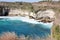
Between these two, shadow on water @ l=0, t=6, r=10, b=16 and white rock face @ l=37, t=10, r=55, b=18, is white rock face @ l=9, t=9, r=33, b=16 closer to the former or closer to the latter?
shadow on water @ l=0, t=6, r=10, b=16

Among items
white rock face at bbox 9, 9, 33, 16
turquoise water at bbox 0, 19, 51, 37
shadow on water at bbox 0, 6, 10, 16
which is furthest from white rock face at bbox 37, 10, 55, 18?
shadow on water at bbox 0, 6, 10, 16

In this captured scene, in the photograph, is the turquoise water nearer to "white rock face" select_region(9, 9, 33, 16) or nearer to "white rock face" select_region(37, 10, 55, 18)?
"white rock face" select_region(37, 10, 55, 18)

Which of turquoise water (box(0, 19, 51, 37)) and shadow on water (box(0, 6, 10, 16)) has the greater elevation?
shadow on water (box(0, 6, 10, 16))

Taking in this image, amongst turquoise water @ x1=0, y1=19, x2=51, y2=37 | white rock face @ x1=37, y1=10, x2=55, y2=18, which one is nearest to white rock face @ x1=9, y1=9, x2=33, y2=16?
white rock face @ x1=37, y1=10, x2=55, y2=18

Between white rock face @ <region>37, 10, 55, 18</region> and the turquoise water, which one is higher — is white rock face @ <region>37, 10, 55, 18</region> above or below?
above

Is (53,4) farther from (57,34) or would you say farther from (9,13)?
(57,34)

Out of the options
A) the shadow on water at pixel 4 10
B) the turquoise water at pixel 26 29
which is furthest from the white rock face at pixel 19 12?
the turquoise water at pixel 26 29

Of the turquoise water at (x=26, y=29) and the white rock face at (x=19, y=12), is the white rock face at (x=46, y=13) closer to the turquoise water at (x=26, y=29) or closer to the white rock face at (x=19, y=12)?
the white rock face at (x=19, y=12)

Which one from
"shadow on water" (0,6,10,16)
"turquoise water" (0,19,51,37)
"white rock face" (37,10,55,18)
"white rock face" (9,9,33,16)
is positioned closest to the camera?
"turquoise water" (0,19,51,37)

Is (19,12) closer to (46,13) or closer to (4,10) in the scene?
(4,10)

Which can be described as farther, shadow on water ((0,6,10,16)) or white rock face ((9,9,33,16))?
shadow on water ((0,6,10,16))

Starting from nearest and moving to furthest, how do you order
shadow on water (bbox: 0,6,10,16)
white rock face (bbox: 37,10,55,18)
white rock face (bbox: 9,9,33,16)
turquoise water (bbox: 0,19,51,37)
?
1. turquoise water (bbox: 0,19,51,37)
2. white rock face (bbox: 37,10,55,18)
3. white rock face (bbox: 9,9,33,16)
4. shadow on water (bbox: 0,6,10,16)

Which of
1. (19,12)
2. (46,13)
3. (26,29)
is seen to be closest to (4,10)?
Answer: (19,12)
